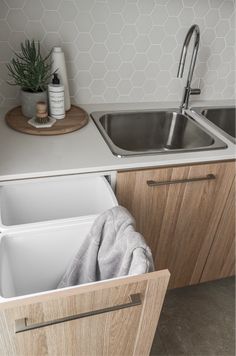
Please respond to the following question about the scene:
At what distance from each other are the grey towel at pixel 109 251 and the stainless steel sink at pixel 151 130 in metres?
0.66

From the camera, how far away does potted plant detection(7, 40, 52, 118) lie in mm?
1225

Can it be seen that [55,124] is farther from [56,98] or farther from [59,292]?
[59,292]

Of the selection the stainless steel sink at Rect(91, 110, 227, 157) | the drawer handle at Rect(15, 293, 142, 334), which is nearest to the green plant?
the stainless steel sink at Rect(91, 110, 227, 157)

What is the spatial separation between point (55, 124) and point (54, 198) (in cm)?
33

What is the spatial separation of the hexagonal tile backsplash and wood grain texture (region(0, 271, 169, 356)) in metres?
1.02

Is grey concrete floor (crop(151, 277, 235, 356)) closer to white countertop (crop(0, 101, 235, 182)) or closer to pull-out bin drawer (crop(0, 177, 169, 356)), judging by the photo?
pull-out bin drawer (crop(0, 177, 169, 356))

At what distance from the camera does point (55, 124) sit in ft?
4.21

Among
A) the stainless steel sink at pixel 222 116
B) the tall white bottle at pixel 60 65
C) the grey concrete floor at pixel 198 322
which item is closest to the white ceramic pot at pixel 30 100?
the tall white bottle at pixel 60 65

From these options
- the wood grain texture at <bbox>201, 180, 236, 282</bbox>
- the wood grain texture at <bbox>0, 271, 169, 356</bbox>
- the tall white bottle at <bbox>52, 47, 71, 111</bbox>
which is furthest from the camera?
the wood grain texture at <bbox>201, 180, 236, 282</bbox>

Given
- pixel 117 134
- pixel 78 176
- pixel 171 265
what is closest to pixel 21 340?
pixel 78 176

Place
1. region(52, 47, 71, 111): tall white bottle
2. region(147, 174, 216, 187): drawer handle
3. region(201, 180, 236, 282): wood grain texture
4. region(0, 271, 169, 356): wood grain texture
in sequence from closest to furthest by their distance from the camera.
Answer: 1. region(0, 271, 169, 356): wood grain texture
2. region(147, 174, 216, 187): drawer handle
3. region(52, 47, 71, 111): tall white bottle
4. region(201, 180, 236, 282): wood grain texture

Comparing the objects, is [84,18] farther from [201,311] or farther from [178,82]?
[201,311]

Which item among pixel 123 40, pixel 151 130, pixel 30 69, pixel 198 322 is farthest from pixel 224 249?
pixel 30 69

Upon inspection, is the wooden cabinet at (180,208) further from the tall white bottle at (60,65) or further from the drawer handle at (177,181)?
the tall white bottle at (60,65)
